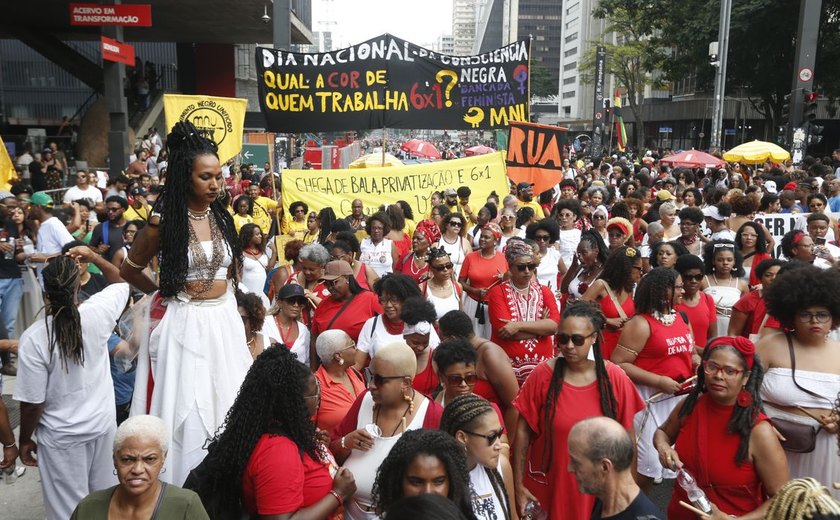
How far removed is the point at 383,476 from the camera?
2887 mm

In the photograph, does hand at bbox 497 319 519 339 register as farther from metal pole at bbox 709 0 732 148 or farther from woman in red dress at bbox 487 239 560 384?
metal pole at bbox 709 0 732 148

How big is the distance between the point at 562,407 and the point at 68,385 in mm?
2566

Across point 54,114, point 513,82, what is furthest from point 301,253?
point 54,114

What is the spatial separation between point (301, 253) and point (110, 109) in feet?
57.0

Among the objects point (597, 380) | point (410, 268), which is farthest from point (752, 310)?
point (410, 268)

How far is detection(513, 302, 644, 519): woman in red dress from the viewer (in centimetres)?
391

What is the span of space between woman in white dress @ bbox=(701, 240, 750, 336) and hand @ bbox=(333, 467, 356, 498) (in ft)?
13.4

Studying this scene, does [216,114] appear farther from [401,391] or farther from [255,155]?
[255,155]

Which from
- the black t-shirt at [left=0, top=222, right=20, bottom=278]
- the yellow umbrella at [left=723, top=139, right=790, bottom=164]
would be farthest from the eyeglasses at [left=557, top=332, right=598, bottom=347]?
the yellow umbrella at [left=723, top=139, right=790, bottom=164]

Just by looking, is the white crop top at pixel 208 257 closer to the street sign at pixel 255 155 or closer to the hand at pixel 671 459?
the hand at pixel 671 459

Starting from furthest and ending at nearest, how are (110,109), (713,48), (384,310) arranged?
(713,48) → (110,109) → (384,310)

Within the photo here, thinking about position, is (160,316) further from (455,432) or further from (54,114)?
(54,114)

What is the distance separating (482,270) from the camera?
23.1 feet

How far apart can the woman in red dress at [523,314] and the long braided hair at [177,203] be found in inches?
106
